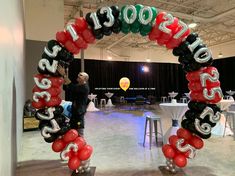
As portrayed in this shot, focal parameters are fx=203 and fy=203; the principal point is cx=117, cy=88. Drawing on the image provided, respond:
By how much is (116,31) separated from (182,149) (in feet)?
6.54

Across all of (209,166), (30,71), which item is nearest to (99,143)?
(209,166)

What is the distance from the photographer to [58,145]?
294cm

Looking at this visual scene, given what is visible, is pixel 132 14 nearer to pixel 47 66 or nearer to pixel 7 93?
pixel 47 66

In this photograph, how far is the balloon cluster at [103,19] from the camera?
285 cm

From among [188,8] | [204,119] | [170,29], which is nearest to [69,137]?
[204,119]

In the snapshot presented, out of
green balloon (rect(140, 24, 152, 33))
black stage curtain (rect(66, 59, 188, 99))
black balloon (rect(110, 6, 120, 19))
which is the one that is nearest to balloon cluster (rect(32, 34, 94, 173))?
black balloon (rect(110, 6, 120, 19))

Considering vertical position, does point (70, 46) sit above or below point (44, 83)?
above

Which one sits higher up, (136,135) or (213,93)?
(213,93)

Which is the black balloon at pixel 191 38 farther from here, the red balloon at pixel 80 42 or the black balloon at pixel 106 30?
the red balloon at pixel 80 42

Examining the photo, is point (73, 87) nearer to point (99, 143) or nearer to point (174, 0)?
point (99, 143)

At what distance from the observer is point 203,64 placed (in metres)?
2.91

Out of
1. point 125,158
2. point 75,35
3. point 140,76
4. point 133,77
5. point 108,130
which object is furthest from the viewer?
point 140,76

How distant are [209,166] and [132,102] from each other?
1040 cm

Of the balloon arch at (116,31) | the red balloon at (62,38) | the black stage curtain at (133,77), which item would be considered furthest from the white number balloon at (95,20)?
the black stage curtain at (133,77)
